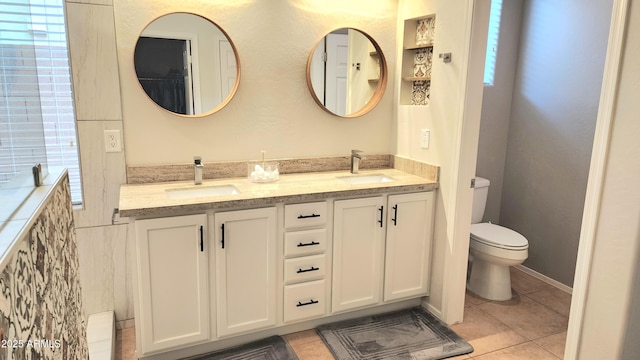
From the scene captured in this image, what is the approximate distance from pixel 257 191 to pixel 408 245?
1018mm

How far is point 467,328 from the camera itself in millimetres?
2600

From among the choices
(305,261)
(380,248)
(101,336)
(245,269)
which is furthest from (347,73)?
(101,336)

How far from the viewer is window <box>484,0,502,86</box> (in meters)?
3.24

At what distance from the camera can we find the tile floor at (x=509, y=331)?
2332 mm

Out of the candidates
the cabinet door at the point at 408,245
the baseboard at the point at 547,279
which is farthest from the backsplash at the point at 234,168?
the baseboard at the point at 547,279

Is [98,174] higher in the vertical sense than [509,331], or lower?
higher

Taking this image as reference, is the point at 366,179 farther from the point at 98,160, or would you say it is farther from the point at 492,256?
the point at 98,160

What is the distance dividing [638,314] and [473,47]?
1479mm

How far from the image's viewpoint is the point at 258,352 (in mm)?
2301

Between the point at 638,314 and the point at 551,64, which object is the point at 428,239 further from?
the point at 551,64

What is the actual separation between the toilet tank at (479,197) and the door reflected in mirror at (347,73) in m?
1.01

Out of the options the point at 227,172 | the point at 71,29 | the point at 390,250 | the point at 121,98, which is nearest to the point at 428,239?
the point at 390,250

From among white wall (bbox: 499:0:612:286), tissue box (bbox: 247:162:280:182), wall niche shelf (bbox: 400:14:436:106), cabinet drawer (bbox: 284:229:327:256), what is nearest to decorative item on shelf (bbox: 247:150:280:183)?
tissue box (bbox: 247:162:280:182)

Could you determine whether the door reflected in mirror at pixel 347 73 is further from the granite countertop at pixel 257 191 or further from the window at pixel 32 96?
the window at pixel 32 96
